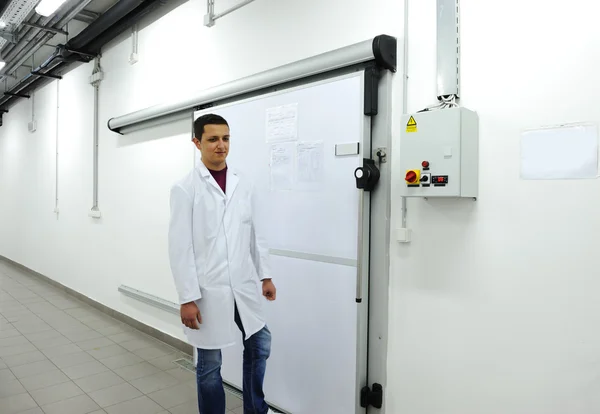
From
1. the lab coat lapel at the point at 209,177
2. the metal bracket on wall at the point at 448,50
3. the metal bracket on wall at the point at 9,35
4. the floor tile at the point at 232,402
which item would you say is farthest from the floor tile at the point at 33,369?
the metal bracket on wall at the point at 9,35

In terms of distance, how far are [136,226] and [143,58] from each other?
5.17 feet

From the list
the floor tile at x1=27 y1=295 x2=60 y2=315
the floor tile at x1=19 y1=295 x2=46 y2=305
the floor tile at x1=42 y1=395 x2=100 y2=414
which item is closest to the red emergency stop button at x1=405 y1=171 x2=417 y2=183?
the floor tile at x1=42 y1=395 x2=100 y2=414

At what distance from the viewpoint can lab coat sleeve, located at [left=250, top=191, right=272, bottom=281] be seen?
2172 millimetres

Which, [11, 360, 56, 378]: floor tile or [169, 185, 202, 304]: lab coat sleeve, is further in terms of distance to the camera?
[11, 360, 56, 378]: floor tile

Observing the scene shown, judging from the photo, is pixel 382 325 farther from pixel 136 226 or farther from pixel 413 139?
pixel 136 226

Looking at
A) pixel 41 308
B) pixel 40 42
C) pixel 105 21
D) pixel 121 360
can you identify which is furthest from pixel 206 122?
pixel 41 308

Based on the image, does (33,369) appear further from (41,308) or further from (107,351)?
(41,308)

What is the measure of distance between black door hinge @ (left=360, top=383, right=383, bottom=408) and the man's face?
1335 millimetres

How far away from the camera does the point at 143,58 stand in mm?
3928

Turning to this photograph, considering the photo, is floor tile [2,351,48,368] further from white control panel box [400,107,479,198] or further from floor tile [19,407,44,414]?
white control panel box [400,107,479,198]

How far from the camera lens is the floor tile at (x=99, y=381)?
2834 mm

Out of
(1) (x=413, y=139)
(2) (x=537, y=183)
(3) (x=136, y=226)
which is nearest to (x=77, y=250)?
(3) (x=136, y=226)

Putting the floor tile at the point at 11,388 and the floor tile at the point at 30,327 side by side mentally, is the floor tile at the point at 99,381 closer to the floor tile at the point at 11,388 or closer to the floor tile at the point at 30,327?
the floor tile at the point at 11,388

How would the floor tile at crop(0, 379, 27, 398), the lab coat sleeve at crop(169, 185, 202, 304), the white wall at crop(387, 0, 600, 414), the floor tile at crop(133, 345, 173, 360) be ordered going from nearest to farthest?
the white wall at crop(387, 0, 600, 414) < the lab coat sleeve at crop(169, 185, 202, 304) < the floor tile at crop(0, 379, 27, 398) < the floor tile at crop(133, 345, 173, 360)
